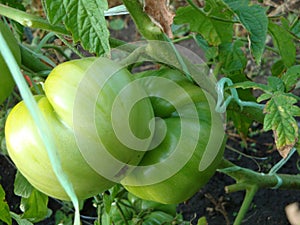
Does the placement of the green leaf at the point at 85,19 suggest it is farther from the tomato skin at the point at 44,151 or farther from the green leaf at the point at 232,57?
the green leaf at the point at 232,57

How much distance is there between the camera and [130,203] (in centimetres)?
136

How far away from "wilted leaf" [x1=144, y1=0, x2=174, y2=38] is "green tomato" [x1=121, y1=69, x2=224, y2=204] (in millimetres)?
131

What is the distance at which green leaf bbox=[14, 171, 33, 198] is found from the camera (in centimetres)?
105

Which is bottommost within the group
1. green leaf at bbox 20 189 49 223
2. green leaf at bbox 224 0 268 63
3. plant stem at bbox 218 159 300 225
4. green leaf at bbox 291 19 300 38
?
plant stem at bbox 218 159 300 225

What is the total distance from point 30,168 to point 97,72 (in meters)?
0.15

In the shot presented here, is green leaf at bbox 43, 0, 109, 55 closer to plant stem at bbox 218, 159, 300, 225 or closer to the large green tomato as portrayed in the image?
the large green tomato

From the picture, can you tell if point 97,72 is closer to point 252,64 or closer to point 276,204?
point 276,204

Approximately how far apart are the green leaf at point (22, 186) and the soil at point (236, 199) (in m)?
0.86

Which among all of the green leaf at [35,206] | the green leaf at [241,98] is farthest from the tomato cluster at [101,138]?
the green leaf at [35,206]

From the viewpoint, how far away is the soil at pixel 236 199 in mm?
1910

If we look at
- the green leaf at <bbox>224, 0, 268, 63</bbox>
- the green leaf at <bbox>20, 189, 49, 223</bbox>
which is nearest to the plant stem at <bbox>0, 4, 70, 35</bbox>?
the green leaf at <bbox>224, 0, 268, 63</bbox>

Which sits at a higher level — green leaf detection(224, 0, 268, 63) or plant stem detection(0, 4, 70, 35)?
plant stem detection(0, 4, 70, 35)

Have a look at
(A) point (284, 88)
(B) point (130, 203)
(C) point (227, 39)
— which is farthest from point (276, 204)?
(A) point (284, 88)

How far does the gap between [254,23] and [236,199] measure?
3.98ft
